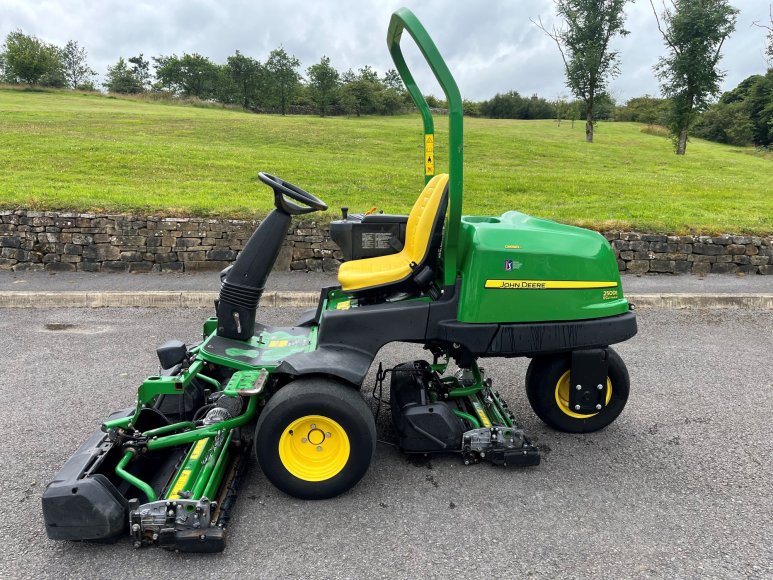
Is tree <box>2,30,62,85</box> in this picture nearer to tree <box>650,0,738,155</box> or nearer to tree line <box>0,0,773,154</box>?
tree line <box>0,0,773,154</box>

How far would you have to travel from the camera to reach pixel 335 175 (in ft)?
37.0

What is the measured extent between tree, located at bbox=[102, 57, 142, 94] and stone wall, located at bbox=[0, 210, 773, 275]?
192 ft

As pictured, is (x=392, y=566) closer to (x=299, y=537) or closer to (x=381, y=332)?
(x=299, y=537)

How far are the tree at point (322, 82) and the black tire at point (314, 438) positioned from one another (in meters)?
43.2

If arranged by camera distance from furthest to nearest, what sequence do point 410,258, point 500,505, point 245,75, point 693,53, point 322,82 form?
point 245,75 → point 322,82 → point 693,53 → point 410,258 → point 500,505

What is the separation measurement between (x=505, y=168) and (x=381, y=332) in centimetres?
1208

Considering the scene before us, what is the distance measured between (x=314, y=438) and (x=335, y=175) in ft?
29.8

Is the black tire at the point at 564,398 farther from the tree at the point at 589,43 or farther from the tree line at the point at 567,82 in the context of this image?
the tree at the point at 589,43

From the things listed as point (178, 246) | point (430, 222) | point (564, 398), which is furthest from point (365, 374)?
point (178, 246)

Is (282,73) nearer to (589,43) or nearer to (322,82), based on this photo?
(322,82)

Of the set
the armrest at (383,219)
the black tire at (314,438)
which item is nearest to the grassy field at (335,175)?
the armrest at (383,219)

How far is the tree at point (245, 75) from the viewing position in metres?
55.2

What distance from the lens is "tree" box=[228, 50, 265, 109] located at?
55.2 m

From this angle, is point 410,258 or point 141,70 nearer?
point 410,258
